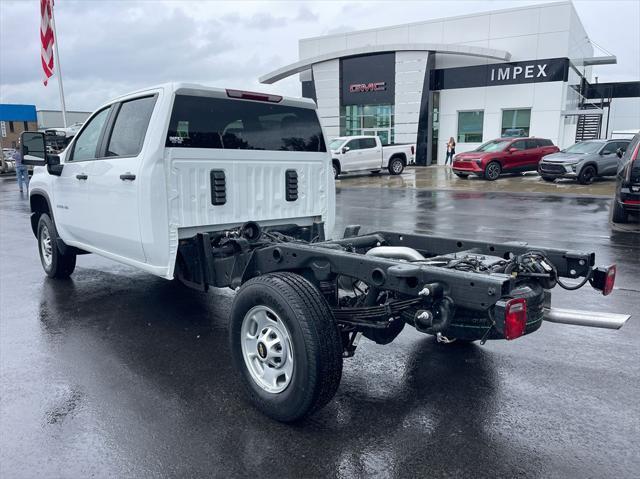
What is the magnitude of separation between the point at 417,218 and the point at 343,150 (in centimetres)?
1223

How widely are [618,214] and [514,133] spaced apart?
66.3 ft

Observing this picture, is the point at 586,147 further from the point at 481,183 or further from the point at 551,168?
the point at 481,183

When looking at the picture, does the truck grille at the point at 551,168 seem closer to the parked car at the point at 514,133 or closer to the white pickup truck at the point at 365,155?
the white pickup truck at the point at 365,155

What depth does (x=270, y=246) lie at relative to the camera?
12.5 feet

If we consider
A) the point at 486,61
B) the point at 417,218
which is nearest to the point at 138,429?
the point at 417,218

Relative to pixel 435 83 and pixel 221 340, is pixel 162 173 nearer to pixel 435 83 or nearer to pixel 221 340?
pixel 221 340

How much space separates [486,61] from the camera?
2938 centimetres

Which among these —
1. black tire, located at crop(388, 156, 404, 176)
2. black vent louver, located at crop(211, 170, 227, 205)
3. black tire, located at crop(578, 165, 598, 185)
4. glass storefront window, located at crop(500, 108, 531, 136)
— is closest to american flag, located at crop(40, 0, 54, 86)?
black tire, located at crop(388, 156, 404, 176)

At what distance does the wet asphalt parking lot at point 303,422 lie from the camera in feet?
9.66

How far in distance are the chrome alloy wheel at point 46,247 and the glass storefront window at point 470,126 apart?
27.7 m

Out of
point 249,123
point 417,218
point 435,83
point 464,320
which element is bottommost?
point 417,218

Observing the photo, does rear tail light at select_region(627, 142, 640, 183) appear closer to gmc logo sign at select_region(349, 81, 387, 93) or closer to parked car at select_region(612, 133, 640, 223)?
parked car at select_region(612, 133, 640, 223)

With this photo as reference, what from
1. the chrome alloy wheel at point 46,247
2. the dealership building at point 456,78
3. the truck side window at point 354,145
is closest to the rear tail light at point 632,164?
the chrome alloy wheel at point 46,247

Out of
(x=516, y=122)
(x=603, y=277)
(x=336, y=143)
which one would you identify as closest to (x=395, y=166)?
(x=336, y=143)
